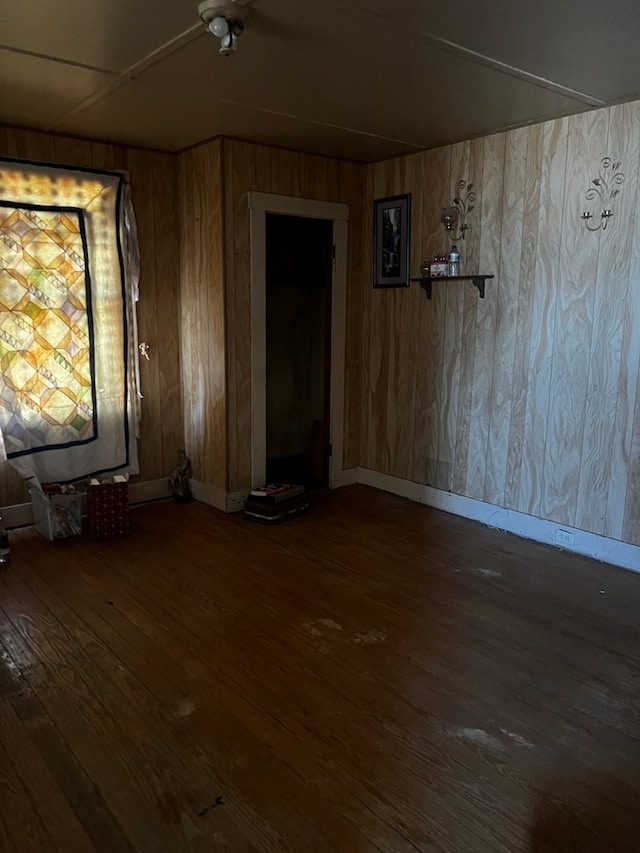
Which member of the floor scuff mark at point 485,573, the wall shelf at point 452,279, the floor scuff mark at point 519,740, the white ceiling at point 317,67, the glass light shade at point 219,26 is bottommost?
the floor scuff mark at point 519,740

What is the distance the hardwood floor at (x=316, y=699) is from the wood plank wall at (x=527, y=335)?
56 centimetres

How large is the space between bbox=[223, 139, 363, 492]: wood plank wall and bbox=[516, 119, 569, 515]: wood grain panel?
5.00 ft

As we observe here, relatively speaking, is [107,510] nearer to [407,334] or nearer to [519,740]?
[407,334]

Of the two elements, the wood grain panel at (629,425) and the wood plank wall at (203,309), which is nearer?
the wood grain panel at (629,425)

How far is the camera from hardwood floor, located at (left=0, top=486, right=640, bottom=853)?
1808mm

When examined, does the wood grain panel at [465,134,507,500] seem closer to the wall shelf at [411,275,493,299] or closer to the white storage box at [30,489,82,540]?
the wall shelf at [411,275,493,299]

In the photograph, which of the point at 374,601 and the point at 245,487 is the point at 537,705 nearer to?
the point at 374,601

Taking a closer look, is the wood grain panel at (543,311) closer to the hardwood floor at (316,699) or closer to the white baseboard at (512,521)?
the white baseboard at (512,521)

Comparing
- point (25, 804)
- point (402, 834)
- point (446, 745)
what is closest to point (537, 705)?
point (446, 745)

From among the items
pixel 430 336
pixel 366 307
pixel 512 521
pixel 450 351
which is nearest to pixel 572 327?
pixel 450 351

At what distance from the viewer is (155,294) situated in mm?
4504

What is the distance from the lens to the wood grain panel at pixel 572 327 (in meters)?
3.48

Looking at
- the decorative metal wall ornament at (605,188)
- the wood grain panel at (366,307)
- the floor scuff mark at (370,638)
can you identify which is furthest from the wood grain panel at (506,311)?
the floor scuff mark at (370,638)

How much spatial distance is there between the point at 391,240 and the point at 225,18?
2.55 metres
